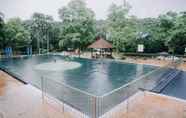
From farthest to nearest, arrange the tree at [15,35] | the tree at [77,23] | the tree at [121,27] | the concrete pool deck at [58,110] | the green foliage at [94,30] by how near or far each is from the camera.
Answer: the tree at [77,23], the tree at [15,35], the tree at [121,27], the green foliage at [94,30], the concrete pool deck at [58,110]

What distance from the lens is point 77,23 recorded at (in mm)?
22453

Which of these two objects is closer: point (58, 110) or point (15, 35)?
point (58, 110)

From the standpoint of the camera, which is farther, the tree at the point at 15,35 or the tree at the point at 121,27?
the tree at the point at 15,35

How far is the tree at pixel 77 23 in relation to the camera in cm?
2244

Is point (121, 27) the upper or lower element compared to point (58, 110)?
upper

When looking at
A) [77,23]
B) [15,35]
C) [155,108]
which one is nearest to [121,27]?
[77,23]

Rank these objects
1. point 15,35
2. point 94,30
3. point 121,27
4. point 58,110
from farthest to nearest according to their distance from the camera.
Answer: point 94,30 < point 15,35 < point 121,27 < point 58,110

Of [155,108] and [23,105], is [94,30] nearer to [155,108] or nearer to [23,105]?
[23,105]

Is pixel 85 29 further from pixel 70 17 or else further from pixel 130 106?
pixel 130 106

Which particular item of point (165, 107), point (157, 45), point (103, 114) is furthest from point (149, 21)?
point (103, 114)

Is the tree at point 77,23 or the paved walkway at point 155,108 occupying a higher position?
the tree at point 77,23

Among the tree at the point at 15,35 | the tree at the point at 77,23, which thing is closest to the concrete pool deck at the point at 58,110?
the tree at the point at 77,23

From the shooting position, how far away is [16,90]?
→ 24.0 ft

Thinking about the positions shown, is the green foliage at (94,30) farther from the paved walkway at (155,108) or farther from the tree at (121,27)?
the paved walkway at (155,108)
